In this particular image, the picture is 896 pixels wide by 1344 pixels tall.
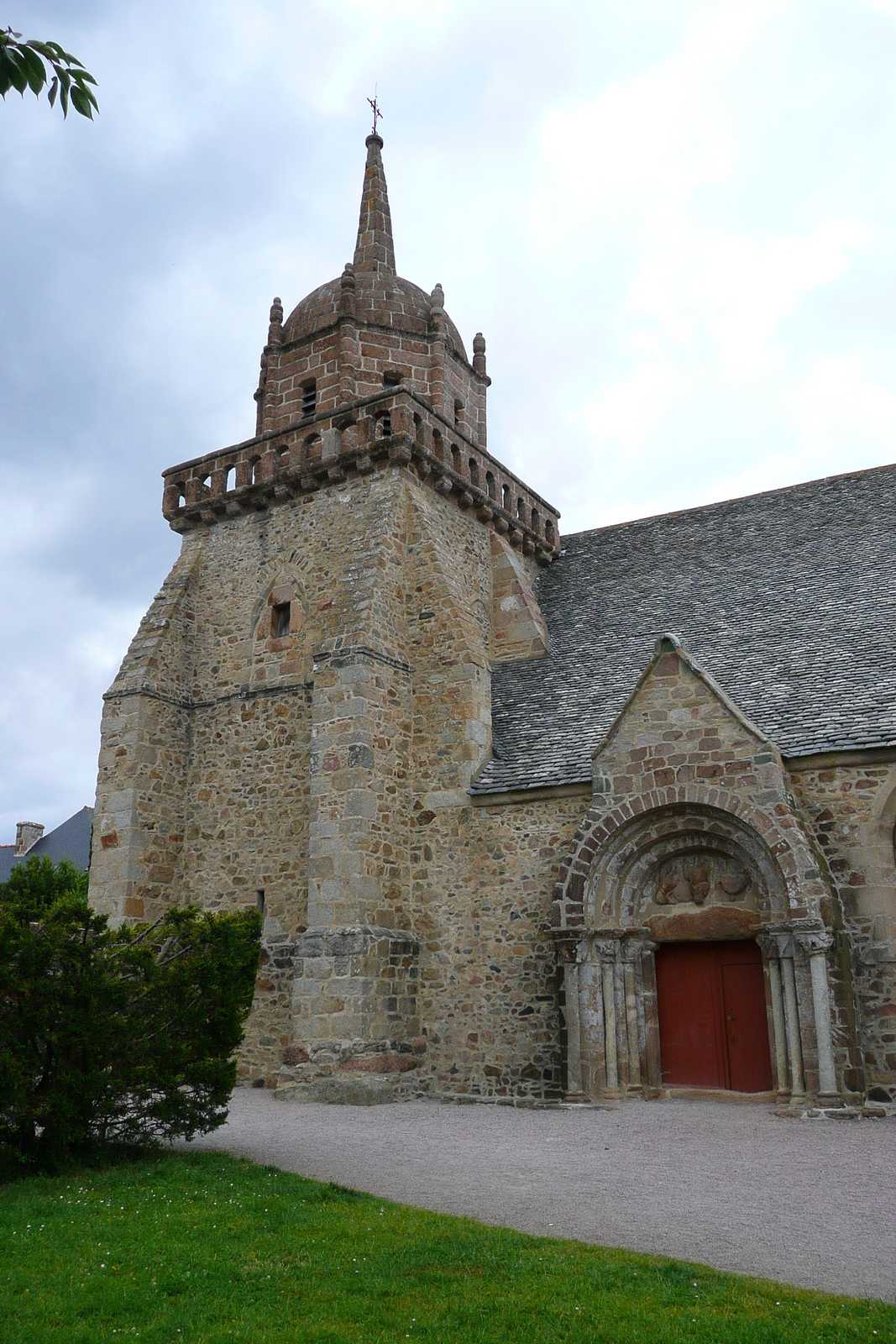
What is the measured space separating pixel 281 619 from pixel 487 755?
449cm

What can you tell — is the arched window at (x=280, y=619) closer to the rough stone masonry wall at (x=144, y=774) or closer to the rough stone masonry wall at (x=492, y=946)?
the rough stone masonry wall at (x=144, y=774)

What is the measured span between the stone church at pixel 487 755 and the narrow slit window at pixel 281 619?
0.07 meters

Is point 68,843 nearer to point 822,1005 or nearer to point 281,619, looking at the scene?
point 281,619

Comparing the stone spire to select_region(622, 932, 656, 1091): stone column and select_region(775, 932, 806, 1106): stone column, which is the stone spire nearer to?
select_region(622, 932, 656, 1091): stone column

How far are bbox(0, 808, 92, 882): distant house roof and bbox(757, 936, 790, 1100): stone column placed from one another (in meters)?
28.5

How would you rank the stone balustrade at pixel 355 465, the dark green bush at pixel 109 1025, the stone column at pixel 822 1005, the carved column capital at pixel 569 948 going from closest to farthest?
the dark green bush at pixel 109 1025 < the stone column at pixel 822 1005 < the carved column capital at pixel 569 948 < the stone balustrade at pixel 355 465

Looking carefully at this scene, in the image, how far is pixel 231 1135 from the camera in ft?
34.7

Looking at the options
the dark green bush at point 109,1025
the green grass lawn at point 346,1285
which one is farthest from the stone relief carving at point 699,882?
the green grass lawn at point 346,1285

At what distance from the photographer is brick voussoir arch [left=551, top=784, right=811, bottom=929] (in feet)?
40.0

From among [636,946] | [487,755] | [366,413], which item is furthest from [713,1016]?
[366,413]

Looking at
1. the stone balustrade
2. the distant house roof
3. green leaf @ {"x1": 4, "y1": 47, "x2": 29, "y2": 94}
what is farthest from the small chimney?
green leaf @ {"x1": 4, "y1": 47, "x2": 29, "y2": 94}

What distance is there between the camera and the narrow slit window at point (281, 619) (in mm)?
17609

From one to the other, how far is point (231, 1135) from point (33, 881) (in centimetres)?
909

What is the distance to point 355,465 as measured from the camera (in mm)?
17281
